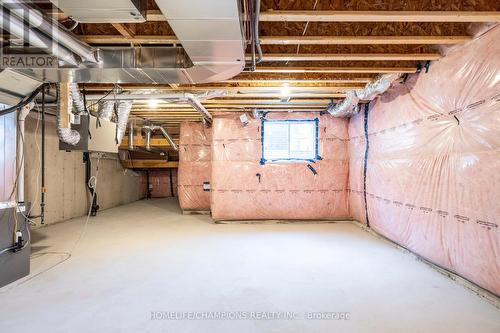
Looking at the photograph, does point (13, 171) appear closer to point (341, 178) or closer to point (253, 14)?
point (253, 14)

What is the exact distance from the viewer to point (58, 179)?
17.5 feet

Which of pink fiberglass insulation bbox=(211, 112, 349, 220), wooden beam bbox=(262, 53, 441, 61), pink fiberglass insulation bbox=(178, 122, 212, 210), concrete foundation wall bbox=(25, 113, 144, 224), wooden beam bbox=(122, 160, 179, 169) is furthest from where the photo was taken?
wooden beam bbox=(122, 160, 179, 169)

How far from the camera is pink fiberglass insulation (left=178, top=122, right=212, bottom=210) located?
6418mm

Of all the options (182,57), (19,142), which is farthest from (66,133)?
(182,57)

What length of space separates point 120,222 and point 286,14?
4846mm

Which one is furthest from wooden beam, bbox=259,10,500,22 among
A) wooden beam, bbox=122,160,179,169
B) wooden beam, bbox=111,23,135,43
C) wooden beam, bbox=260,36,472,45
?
wooden beam, bbox=122,160,179,169

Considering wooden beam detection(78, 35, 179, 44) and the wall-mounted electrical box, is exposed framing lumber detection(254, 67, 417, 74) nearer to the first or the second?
wooden beam detection(78, 35, 179, 44)

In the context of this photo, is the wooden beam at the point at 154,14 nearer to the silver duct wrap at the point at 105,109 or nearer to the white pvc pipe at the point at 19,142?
the white pvc pipe at the point at 19,142

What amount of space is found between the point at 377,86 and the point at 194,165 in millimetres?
4256

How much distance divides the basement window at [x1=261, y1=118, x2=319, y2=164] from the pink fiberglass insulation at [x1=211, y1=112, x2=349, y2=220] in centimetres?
10

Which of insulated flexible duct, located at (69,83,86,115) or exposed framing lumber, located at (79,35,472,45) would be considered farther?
insulated flexible duct, located at (69,83,86,115)

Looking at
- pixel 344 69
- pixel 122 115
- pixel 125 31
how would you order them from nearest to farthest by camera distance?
pixel 125 31, pixel 344 69, pixel 122 115

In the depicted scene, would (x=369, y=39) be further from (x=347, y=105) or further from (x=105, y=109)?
(x=105, y=109)

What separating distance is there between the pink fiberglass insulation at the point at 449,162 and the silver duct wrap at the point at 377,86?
263 millimetres
